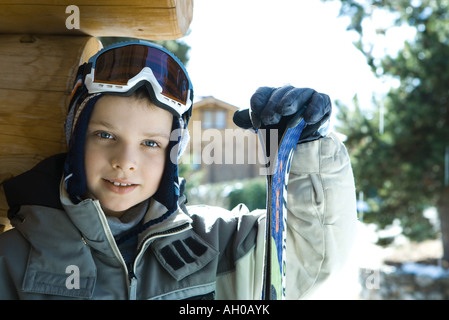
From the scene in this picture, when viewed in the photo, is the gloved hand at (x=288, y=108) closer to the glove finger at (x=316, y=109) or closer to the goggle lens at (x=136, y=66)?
the glove finger at (x=316, y=109)

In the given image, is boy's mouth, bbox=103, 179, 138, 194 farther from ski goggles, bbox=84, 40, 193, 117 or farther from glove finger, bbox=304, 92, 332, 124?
glove finger, bbox=304, 92, 332, 124

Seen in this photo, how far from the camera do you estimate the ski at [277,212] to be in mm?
1472

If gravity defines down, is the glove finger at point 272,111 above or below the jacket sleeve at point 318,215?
above

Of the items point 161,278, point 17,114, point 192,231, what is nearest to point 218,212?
point 192,231

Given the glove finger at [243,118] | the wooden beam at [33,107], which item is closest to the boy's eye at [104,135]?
the wooden beam at [33,107]

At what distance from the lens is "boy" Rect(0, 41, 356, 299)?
155 centimetres

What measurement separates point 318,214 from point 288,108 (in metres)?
0.41

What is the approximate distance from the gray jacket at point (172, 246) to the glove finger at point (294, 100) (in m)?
0.19

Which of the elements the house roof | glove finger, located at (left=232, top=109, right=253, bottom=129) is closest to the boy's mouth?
glove finger, located at (left=232, top=109, right=253, bottom=129)

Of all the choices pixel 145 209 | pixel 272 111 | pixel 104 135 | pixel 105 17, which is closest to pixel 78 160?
pixel 104 135

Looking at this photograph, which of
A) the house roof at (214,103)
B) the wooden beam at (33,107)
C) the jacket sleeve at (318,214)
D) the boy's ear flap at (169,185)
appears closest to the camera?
the jacket sleeve at (318,214)

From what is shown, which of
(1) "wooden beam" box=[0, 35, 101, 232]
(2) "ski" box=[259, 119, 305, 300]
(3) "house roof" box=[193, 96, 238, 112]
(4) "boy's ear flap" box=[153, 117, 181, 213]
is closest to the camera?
(2) "ski" box=[259, 119, 305, 300]

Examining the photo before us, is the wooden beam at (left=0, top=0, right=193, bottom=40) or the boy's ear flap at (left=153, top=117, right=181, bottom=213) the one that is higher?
the wooden beam at (left=0, top=0, right=193, bottom=40)
